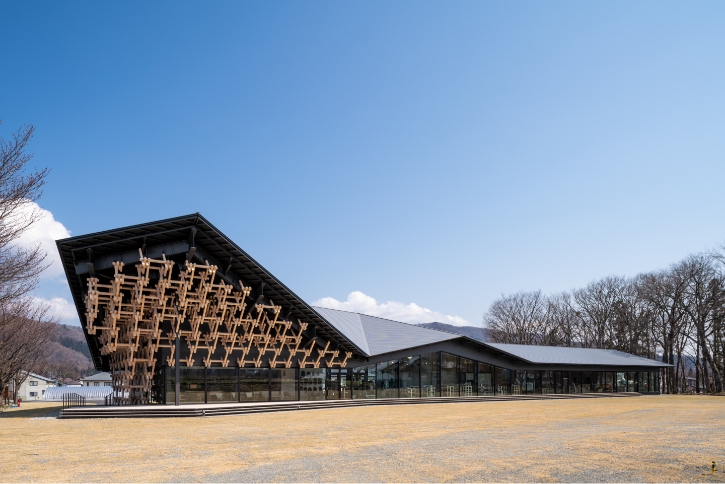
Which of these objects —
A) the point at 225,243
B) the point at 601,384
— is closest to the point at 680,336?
the point at 601,384

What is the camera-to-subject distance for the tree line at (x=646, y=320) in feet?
185

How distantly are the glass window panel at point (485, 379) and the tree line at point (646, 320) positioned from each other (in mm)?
25067

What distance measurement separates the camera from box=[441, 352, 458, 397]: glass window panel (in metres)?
39.6

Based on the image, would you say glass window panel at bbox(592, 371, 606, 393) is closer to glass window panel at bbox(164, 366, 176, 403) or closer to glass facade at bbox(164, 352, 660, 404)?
glass facade at bbox(164, 352, 660, 404)

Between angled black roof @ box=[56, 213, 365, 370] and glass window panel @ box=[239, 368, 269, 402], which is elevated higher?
Answer: angled black roof @ box=[56, 213, 365, 370]

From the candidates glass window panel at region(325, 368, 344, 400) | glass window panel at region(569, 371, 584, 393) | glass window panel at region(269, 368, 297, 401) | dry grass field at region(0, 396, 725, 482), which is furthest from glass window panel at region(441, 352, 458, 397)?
dry grass field at region(0, 396, 725, 482)

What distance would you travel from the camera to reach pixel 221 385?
30.8 metres

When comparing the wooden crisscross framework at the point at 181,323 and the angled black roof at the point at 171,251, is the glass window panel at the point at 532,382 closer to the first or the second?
the wooden crisscross framework at the point at 181,323

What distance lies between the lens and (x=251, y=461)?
496 inches

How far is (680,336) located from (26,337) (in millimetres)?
57506

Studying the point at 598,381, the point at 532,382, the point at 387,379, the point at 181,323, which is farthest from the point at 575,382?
the point at 181,323

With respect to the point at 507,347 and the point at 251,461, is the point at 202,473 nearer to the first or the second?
the point at 251,461

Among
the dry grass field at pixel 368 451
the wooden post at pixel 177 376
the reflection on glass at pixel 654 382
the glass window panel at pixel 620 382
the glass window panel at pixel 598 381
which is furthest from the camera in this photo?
the reflection on glass at pixel 654 382

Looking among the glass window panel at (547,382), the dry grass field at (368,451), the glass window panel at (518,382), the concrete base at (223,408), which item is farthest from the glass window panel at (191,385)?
the glass window panel at (547,382)
